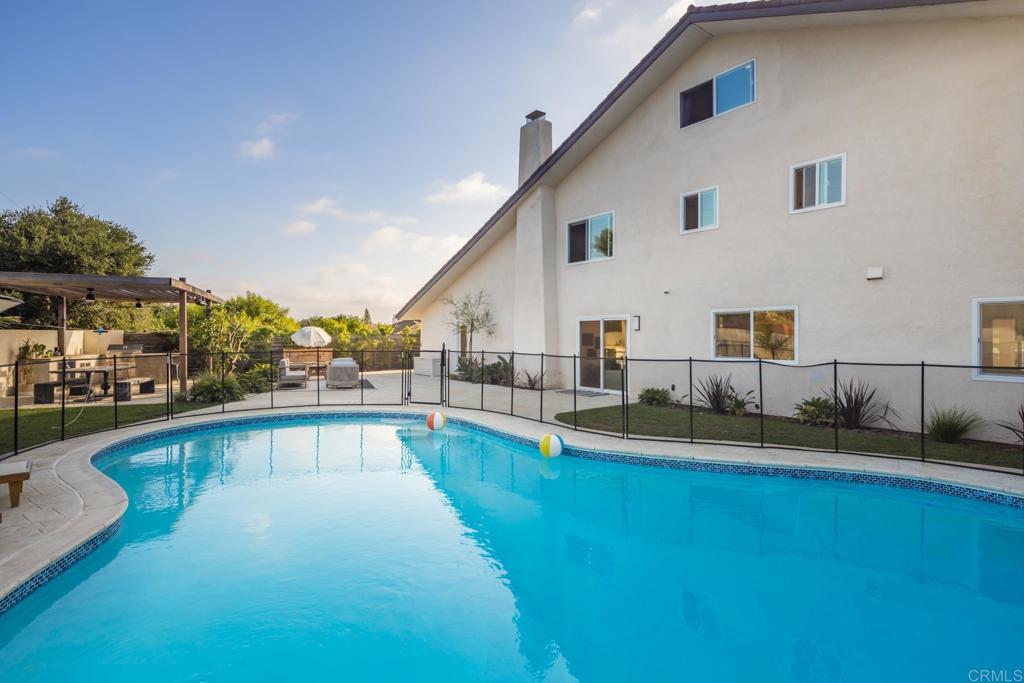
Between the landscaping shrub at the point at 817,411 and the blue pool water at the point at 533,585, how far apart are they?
3048mm

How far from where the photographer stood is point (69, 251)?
20.9 meters

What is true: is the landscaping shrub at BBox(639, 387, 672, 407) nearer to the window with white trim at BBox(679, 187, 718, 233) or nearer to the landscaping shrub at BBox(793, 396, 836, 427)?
the landscaping shrub at BBox(793, 396, 836, 427)

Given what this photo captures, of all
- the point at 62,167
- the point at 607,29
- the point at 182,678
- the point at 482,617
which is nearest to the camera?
the point at 182,678

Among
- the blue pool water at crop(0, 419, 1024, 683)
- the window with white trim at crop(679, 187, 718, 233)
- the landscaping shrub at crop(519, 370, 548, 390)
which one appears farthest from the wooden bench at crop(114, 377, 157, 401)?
the window with white trim at crop(679, 187, 718, 233)

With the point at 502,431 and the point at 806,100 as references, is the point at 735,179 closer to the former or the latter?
the point at 806,100

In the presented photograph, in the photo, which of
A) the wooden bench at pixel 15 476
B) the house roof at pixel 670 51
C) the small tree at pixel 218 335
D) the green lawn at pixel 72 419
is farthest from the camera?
the small tree at pixel 218 335

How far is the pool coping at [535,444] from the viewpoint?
15.0 ft

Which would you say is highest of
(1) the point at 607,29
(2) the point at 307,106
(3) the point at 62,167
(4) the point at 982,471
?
(1) the point at 607,29

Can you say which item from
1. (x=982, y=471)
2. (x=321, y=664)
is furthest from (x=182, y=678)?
(x=982, y=471)

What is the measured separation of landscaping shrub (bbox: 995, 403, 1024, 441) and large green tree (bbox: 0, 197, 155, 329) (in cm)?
2903

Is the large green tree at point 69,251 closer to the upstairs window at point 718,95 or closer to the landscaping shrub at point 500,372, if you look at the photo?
the landscaping shrub at point 500,372

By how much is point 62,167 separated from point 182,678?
73.9 feet

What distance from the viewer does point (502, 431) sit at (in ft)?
33.8

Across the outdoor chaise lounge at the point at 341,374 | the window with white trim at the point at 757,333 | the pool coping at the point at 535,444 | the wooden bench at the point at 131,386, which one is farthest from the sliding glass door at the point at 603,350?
the wooden bench at the point at 131,386
